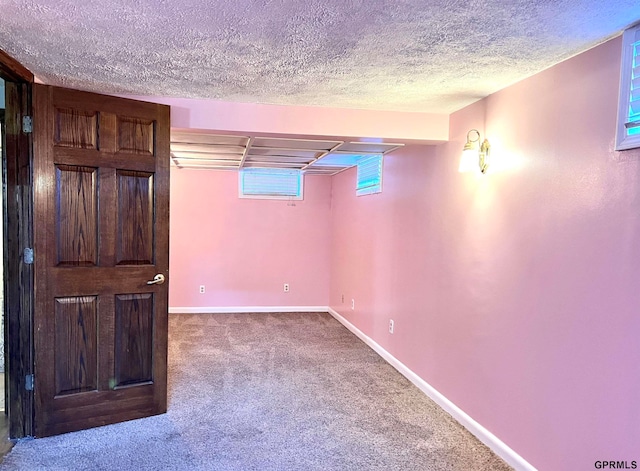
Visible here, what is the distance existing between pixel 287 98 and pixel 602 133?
1792 mm

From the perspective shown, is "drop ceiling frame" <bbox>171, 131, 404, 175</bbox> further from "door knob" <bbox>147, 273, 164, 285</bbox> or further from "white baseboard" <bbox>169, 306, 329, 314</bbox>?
"white baseboard" <bbox>169, 306, 329, 314</bbox>

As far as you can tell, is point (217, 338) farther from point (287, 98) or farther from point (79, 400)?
point (287, 98)

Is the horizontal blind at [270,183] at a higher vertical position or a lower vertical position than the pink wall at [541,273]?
higher

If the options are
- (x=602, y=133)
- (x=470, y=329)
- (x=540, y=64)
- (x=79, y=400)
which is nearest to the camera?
(x=602, y=133)

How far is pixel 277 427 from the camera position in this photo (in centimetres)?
266

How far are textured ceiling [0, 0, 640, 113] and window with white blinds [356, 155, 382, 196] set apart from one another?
180 centimetres

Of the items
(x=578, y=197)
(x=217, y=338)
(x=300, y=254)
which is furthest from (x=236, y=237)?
(x=578, y=197)

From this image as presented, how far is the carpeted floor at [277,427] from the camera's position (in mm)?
2262

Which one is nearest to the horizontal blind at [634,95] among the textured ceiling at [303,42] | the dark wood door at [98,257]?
the textured ceiling at [303,42]

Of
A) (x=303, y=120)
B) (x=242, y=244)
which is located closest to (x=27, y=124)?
(x=303, y=120)

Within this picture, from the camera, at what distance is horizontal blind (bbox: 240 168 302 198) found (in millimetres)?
5918

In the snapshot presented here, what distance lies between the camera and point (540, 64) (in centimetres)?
206

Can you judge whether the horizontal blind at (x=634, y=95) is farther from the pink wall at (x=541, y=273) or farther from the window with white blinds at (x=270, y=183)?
the window with white blinds at (x=270, y=183)

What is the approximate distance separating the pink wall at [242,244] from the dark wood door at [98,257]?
3196 mm
